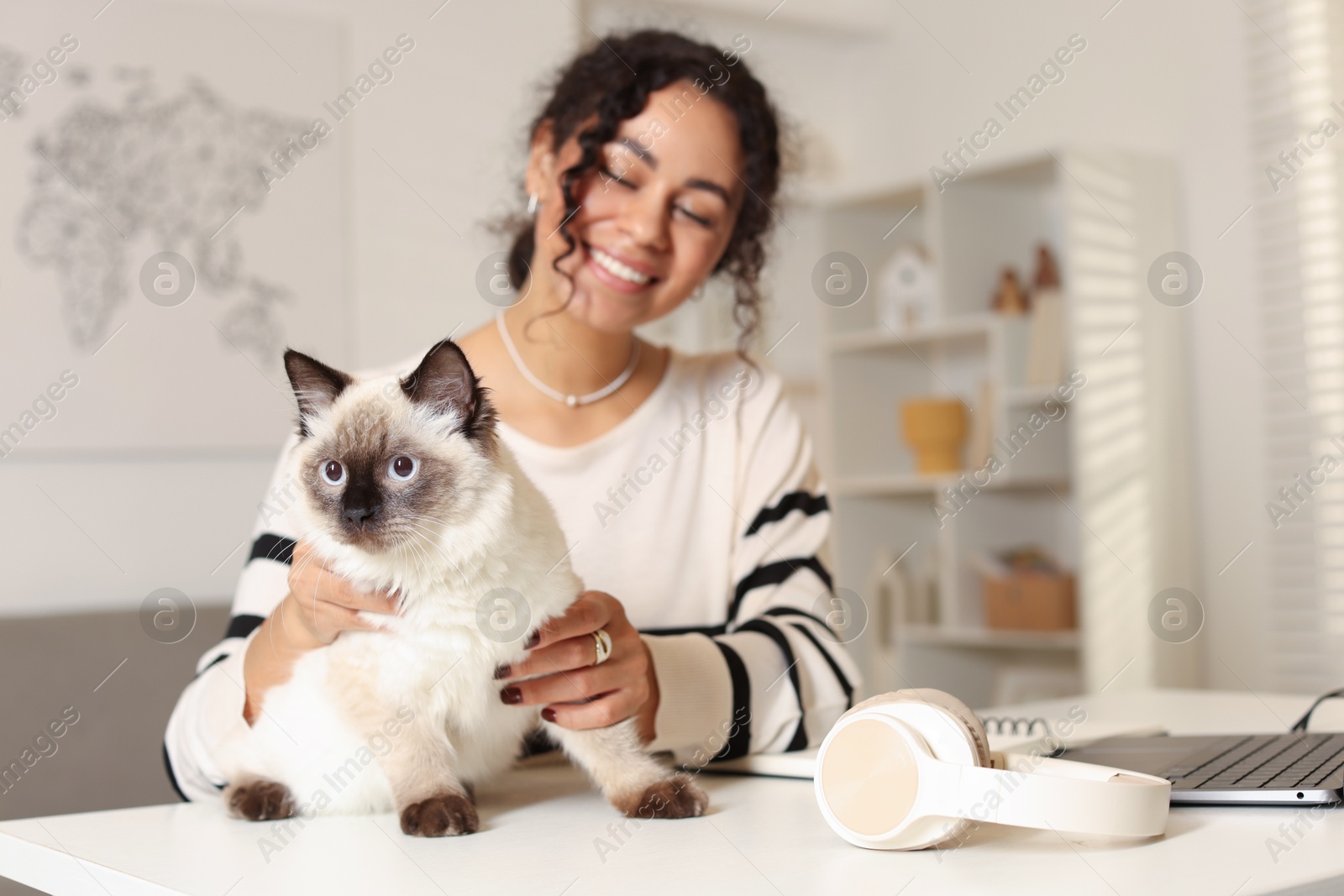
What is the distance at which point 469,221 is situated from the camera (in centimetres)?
373

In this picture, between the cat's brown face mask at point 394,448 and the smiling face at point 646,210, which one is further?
the smiling face at point 646,210

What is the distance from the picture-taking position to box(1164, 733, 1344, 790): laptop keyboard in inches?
40.0

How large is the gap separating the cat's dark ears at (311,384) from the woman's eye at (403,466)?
10 centimetres

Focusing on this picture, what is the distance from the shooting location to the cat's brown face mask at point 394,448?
0.93 m

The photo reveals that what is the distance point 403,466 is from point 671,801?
15.2 inches

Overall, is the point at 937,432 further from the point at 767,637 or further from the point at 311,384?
the point at 311,384

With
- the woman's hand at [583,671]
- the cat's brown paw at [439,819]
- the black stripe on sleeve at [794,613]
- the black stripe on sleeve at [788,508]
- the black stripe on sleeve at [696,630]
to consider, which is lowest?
the cat's brown paw at [439,819]

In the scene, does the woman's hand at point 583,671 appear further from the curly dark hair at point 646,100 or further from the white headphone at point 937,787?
the curly dark hair at point 646,100

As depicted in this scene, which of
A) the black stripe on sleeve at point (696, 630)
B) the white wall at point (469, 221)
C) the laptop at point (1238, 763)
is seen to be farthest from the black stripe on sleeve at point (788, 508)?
the white wall at point (469, 221)

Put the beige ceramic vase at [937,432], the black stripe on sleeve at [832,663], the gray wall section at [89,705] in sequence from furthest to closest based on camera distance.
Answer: the beige ceramic vase at [937,432] → the gray wall section at [89,705] → the black stripe on sleeve at [832,663]

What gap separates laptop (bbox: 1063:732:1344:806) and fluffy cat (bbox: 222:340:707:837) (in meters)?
0.45

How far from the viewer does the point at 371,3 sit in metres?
3.59

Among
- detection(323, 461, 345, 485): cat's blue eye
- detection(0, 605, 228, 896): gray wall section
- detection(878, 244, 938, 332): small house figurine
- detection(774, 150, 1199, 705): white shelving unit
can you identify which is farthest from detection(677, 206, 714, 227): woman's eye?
detection(878, 244, 938, 332): small house figurine

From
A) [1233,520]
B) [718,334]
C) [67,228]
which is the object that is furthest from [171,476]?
[1233,520]
